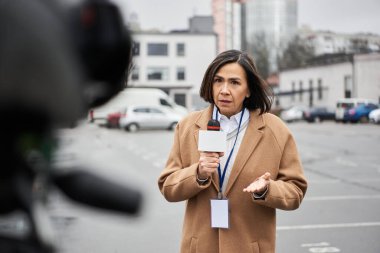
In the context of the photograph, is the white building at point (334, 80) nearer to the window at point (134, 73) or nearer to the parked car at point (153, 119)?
the parked car at point (153, 119)

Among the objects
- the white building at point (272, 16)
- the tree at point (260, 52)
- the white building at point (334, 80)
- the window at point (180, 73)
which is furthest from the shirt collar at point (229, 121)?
the white building at point (272, 16)

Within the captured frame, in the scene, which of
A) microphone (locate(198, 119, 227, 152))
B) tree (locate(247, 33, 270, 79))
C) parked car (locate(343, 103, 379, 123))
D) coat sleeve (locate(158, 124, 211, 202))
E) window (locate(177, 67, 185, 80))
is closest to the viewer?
microphone (locate(198, 119, 227, 152))

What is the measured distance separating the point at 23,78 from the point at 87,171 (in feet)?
0.40

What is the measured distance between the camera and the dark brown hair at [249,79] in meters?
2.72

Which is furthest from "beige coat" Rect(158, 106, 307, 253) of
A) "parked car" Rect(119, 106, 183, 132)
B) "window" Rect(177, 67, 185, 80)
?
"window" Rect(177, 67, 185, 80)

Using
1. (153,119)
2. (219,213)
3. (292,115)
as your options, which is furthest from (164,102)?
(219,213)

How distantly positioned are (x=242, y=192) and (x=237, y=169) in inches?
4.4

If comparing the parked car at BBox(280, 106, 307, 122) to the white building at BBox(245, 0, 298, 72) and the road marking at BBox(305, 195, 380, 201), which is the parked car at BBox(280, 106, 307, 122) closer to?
the road marking at BBox(305, 195, 380, 201)

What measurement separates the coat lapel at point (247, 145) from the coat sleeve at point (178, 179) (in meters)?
0.15

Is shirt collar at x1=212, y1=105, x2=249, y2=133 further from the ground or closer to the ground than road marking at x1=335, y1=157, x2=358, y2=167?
further from the ground

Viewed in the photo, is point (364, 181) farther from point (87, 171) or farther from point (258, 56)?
point (258, 56)

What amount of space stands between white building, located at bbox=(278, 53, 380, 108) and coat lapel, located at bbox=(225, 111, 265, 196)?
46669 mm

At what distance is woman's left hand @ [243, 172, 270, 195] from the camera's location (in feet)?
8.02

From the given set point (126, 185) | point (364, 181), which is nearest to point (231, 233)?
point (126, 185)
